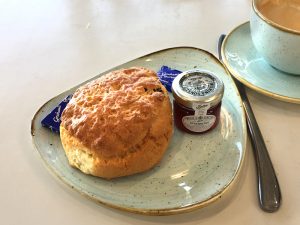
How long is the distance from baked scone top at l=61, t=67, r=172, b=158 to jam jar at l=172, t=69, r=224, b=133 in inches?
1.2

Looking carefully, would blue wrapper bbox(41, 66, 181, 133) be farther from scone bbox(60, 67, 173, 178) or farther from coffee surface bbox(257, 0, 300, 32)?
coffee surface bbox(257, 0, 300, 32)

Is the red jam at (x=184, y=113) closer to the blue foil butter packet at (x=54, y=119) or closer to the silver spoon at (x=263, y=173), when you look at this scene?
the silver spoon at (x=263, y=173)

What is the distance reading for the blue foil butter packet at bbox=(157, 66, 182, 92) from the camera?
34.1 inches

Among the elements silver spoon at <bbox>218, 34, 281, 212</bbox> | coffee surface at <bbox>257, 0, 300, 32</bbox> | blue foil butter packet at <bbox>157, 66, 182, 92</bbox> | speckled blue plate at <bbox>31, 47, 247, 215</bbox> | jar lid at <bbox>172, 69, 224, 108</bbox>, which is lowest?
silver spoon at <bbox>218, 34, 281, 212</bbox>

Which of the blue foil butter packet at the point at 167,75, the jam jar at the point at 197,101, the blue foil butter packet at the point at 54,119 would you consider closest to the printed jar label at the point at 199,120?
the jam jar at the point at 197,101

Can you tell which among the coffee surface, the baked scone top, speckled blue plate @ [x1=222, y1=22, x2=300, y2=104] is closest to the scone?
the baked scone top

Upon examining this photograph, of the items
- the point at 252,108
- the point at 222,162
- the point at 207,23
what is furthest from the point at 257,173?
the point at 207,23

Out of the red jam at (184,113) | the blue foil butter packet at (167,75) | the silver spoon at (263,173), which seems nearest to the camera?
the silver spoon at (263,173)

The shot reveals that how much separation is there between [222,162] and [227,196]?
0.06 meters

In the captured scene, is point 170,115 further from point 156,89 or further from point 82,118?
point 82,118

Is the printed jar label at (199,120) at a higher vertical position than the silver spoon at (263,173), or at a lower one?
higher

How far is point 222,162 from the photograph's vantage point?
715 mm

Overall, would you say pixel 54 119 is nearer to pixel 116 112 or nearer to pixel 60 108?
pixel 60 108

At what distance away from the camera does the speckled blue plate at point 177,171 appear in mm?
654
